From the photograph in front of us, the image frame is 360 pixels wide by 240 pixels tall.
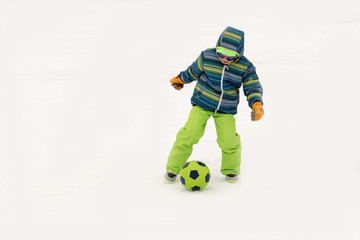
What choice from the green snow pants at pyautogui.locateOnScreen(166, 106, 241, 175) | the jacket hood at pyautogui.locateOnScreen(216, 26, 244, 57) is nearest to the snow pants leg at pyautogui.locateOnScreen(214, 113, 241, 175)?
the green snow pants at pyautogui.locateOnScreen(166, 106, 241, 175)

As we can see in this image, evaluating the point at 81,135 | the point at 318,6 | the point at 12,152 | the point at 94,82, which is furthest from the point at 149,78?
the point at 318,6

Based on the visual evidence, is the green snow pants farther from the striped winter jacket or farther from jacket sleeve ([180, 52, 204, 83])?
jacket sleeve ([180, 52, 204, 83])

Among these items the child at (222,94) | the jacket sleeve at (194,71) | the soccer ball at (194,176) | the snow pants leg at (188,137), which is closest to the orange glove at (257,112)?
the child at (222,94)

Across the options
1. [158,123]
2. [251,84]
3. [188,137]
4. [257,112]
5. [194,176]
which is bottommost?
[158,123]

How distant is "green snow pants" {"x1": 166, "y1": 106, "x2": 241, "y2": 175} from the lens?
5773mm

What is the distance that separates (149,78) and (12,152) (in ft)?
8.72

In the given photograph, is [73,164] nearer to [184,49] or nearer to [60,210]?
[60,210]

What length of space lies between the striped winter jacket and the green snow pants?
84 millimetres

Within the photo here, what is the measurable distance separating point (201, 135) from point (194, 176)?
15.4 inches

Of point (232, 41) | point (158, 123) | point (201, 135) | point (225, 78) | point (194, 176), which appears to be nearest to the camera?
point (232, 41)

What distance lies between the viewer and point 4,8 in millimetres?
12148

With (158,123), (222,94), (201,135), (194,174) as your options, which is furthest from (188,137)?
(158,123)

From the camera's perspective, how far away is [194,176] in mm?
5730

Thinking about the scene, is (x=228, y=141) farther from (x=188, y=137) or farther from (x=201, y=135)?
(x=188, y=137)
